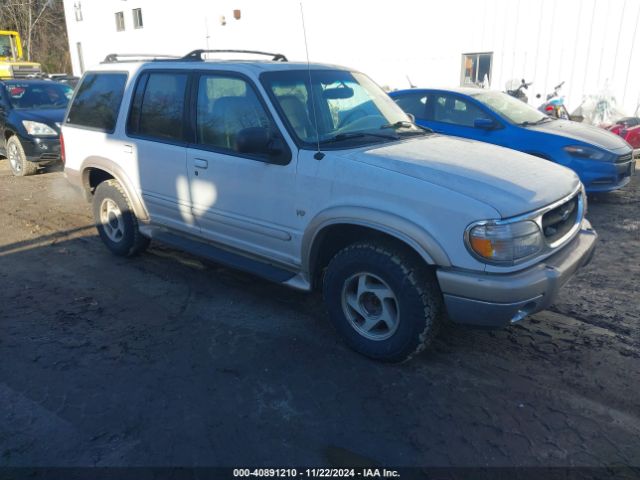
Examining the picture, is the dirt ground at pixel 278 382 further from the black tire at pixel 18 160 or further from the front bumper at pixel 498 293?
the black tire at pixel 18 160

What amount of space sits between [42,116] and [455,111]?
727 centimetres

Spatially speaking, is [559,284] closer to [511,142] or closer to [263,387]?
[263,387]

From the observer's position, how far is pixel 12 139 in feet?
32.1

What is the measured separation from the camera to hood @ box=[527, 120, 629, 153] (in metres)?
7.22

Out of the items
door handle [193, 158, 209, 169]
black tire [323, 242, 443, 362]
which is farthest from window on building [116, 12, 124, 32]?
black tire [323, 242, 443, 362]

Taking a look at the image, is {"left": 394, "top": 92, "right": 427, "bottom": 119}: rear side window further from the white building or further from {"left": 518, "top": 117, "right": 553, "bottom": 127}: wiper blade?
the white building

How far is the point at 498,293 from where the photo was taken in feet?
9.61

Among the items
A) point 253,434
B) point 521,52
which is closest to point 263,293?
point 253,434

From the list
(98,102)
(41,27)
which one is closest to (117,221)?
(98,102)

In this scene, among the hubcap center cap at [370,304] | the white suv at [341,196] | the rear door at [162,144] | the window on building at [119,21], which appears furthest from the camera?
A: the window on building at [119,21]

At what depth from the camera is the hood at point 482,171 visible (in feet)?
10.1

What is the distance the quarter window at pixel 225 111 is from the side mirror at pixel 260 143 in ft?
0.46

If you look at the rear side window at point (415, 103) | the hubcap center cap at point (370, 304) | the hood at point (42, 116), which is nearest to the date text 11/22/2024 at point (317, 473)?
the hubcap center cap at point (370, 304)

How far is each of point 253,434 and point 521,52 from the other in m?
13.3
